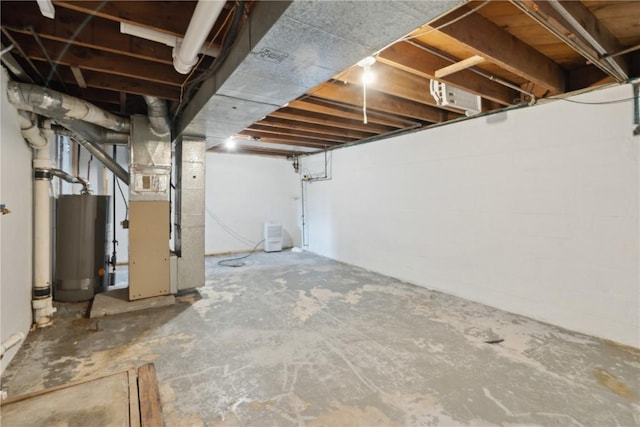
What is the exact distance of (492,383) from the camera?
1916 mm

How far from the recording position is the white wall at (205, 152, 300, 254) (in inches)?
247

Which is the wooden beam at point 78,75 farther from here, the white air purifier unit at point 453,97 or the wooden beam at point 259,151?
the wooden beam at point 259,151

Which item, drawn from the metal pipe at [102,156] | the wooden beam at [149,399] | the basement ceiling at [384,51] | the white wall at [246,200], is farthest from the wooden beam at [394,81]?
the white wall at [246,200]

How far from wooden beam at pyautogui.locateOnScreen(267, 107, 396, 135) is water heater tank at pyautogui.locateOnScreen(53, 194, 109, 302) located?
7.89 feet

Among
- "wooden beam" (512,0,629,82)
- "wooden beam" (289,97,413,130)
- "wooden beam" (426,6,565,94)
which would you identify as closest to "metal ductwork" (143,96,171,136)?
"wooden beam" (289,97,413,130)

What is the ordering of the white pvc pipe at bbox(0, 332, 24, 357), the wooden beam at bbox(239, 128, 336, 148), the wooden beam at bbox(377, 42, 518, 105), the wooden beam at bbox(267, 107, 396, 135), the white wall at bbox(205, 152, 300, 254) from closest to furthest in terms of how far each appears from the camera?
the white pvc pipe at bbox(0, 332, 24, 357) < the wooden beam at bbox(377, 42, 518, 105) < the wooden beam at bbox(267, 107, 396, 135) < the wooden beam at bbox(239, 128, 336, 148) < the white wall at bbox(205, 152, 300, 254)

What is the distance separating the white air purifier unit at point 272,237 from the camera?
21.3 feet

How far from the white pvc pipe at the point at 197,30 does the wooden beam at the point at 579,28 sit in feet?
4.58

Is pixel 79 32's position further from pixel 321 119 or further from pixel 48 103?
pixel 321 119

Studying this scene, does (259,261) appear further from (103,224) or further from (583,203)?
(583,203)

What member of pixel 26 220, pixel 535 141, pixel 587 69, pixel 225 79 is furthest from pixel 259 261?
pixel 587 69

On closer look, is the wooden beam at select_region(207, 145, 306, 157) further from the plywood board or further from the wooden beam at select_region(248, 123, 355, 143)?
the plywood board

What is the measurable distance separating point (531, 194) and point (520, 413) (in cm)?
207

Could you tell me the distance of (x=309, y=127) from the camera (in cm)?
421
